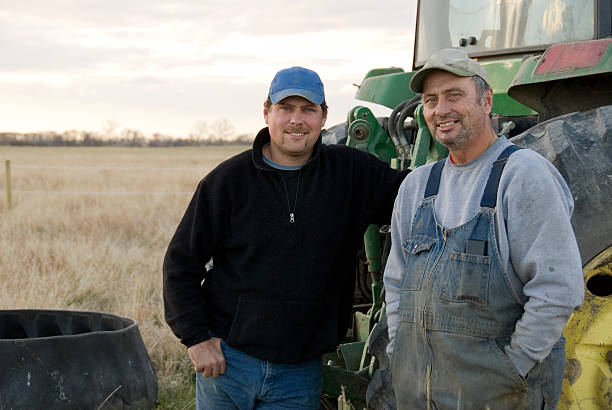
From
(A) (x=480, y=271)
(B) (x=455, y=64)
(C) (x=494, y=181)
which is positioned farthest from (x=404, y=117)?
(A) (x=480, y=271)

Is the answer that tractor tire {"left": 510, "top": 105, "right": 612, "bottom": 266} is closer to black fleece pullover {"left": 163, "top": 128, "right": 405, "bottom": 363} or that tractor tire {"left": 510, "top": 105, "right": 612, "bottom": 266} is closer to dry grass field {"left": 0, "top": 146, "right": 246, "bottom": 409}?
black fleece pullover {"left": 163, "top": 128, "right": 405, "bottom": 363}

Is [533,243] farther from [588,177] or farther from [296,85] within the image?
[296,85]

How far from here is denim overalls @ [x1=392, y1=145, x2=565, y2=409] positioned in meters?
2.21

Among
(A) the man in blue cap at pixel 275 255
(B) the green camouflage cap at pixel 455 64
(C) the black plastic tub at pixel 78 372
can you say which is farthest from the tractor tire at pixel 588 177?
(C) the black plastic tub at pixel 78 372

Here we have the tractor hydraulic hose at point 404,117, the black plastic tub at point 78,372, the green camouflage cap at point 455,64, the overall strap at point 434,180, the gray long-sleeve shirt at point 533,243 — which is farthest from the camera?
the black plastic tub at point 78,372

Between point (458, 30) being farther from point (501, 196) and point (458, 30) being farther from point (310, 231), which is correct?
point (501, 196)

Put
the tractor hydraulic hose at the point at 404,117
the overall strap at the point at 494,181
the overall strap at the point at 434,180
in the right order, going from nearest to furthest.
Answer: the overall strap at the point at 494,181 → the overall strap at the point at 434,180 → the tractor hydraulic hose at the point at 404,117

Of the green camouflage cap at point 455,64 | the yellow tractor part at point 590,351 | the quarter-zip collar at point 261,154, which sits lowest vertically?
the yellow tractor part at point 590,351

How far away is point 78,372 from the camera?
4004 mm

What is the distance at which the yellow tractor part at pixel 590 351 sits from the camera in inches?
102

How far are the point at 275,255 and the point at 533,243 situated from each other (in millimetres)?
1100

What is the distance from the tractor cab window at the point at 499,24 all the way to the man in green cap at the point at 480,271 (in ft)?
5.23

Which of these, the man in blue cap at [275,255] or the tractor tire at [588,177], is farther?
the man in blue cap at [275,255]

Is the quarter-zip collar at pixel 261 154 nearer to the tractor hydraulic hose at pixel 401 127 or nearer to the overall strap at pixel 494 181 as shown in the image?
the tractor hydraulic hose at pixel 401 127
